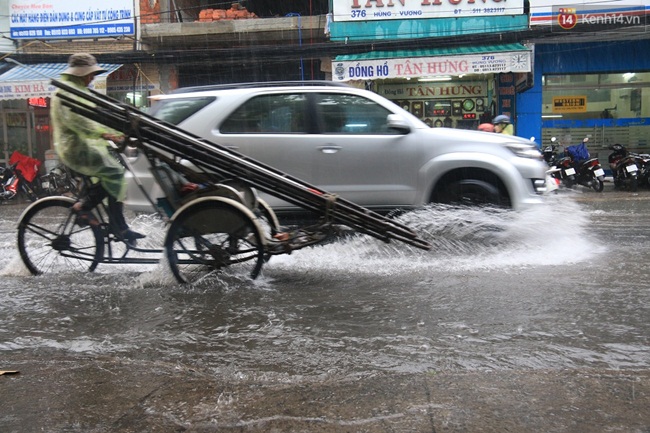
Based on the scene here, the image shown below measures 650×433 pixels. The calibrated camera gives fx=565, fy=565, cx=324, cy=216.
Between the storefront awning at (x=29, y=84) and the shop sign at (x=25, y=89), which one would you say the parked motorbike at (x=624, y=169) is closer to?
the storefront awning at (x=29, y=84)

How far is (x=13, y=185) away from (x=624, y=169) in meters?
15.8

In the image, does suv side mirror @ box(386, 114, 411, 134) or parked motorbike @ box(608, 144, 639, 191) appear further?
parked motorbike @ box(608, 144, 639, 191)

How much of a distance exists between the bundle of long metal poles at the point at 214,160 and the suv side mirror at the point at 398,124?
4.34 feet

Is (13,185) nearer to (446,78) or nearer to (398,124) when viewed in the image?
(446,78)

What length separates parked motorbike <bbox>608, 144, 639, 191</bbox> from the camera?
14.0 metres

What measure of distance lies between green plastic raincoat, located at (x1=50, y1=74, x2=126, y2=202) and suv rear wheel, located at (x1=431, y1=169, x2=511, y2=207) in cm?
317

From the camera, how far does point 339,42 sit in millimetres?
15961

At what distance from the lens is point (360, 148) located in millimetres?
5852

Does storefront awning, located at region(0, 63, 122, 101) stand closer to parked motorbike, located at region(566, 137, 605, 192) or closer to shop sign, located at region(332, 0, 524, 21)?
shop sign, located at region(332, 0, 524, 21)

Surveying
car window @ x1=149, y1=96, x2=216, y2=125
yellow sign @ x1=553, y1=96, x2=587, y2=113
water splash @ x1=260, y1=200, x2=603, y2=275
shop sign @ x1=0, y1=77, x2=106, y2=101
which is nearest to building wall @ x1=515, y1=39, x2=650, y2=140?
yellow sign @ x1=553, y1=96, x2=587, y2=113

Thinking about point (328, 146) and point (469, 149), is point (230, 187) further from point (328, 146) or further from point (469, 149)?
point (469, 149)

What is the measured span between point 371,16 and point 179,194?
12.5 metres

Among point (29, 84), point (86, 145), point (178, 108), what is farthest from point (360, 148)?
point (29, 84)

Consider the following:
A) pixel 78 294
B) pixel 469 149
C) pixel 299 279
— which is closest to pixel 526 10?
pixel 469 149
